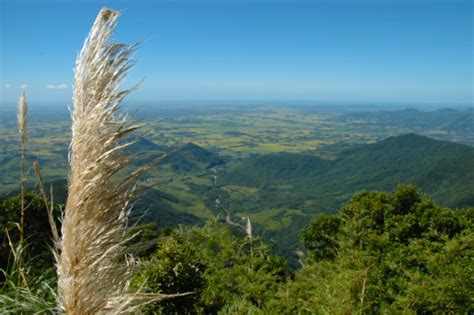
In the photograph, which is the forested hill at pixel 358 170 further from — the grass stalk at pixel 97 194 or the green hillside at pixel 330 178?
the grass stalk at pixel 97 194

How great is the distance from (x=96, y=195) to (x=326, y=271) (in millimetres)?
5509

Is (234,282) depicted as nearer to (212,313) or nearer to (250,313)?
(212,313)

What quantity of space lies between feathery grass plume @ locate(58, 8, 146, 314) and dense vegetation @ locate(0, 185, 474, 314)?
15 centimetres

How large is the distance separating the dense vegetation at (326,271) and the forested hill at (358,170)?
264 feet

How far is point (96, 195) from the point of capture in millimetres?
1249

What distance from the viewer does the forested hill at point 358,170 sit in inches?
3597

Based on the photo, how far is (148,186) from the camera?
143cm

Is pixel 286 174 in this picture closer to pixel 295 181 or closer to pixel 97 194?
pixel 295 181

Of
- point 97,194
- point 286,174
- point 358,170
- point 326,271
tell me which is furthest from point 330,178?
point 97,194

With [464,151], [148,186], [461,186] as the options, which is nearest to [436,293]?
[148,186]

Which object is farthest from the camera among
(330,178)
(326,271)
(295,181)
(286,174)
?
(286,174)

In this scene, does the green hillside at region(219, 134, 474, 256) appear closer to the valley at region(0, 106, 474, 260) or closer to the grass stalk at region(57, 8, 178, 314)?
the valley at region(0, 106, 474, 260)

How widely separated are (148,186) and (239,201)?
310 ft

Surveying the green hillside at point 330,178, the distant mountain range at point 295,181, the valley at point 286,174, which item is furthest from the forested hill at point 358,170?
the valley at point 286,174
